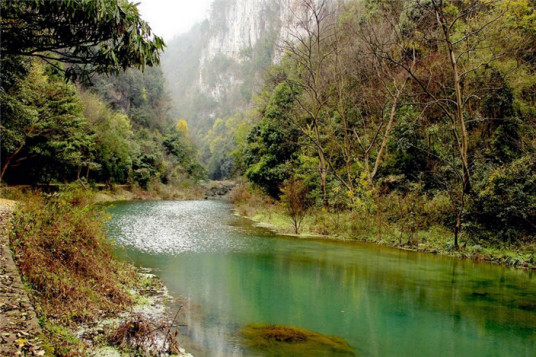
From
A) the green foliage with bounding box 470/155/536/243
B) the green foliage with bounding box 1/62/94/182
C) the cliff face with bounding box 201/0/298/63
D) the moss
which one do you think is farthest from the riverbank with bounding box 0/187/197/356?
the cliff face with bounding box 201/0/298/63

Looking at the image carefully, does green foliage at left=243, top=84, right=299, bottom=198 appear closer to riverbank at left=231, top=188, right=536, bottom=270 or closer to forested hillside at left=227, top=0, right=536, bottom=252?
forested hillside at left=227, top=0, right=536, bottom=252

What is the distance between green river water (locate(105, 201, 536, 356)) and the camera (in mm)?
6098

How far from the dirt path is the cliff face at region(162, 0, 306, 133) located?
9055cm

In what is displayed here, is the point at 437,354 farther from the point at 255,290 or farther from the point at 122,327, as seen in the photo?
the point at 122,327

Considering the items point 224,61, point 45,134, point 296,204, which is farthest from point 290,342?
point 224,61

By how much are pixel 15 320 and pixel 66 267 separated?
2889 mm

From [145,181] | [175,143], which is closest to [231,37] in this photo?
[175,143]

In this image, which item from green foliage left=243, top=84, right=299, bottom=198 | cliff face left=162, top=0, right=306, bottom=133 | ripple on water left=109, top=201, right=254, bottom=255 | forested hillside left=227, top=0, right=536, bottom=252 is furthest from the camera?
cliff face left=162, top=0, right=306, bottom=133

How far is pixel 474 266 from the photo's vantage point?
38.5ft

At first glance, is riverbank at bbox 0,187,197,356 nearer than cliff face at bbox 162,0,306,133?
Yes

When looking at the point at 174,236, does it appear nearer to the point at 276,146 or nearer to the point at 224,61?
the point at 276,146

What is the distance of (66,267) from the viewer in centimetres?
636

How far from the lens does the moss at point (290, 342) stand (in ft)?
17.6

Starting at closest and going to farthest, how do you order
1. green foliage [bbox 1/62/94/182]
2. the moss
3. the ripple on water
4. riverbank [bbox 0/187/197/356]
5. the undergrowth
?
1. riverbank [bbox 0/187/197/356]
2. the undergrowth
3. the moss
4. the ripple on water
5. green foliage [bbox 1/62/94/182]
